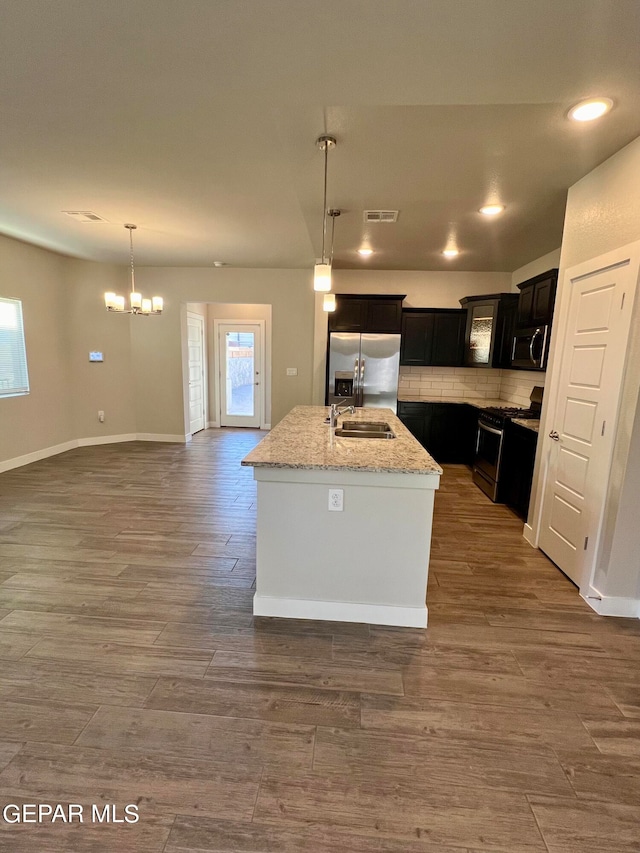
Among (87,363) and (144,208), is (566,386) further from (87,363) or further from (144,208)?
(87,363)

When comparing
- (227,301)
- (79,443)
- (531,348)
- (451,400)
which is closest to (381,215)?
(531,348)

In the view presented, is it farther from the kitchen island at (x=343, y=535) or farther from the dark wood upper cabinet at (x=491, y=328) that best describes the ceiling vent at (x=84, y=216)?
the dark wood upper cabinet at (x=491, y=328)

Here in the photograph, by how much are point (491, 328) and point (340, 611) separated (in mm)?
4068

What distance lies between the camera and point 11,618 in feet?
7.09

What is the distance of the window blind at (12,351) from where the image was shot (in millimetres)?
4637

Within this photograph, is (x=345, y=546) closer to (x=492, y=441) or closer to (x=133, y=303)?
(x=492, y=441)

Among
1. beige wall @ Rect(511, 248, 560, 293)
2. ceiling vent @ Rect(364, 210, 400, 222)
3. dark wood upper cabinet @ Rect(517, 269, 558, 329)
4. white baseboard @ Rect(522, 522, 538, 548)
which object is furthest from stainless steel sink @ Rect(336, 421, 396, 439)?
beige wall @ Rect(511, 248, 560, 293)

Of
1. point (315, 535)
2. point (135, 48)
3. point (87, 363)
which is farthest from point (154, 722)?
point (87, 363)

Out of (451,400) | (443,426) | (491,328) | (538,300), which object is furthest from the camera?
(451,400)

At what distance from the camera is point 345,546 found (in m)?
2.13

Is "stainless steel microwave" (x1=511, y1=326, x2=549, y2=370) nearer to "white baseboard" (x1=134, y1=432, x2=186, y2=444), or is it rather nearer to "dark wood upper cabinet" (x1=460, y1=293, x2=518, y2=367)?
"dark wood upper cabinet" (x1=460, y1=293, x2=518, y2=367)

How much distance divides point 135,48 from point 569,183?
2716mm

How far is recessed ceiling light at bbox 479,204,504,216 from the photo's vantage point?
314 centimetres

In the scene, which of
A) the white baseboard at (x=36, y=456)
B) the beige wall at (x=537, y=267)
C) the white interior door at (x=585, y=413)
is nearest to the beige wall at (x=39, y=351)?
the white baseboard at (x=36, y=456)
